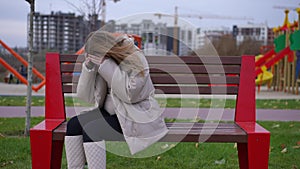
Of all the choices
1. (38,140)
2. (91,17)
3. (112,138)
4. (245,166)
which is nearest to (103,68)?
(112,138)

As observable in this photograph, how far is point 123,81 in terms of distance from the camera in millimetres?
2729

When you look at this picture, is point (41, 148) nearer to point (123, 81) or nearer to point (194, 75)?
point (123, 81)

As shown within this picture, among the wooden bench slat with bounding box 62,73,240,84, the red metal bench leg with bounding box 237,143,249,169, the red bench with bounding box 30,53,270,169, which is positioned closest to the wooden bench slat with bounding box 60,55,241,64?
the red bench with bounding box 30,53,270,169

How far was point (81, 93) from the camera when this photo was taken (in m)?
2.89

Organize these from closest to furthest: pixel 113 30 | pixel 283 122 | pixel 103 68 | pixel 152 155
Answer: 1. pixel 103 68
2. pixel 113 30
3. pixel 152 155
4. pixel 283 122

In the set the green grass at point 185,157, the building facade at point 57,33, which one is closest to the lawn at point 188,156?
the green grass at point 185,157

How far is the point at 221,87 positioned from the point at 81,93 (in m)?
1.18

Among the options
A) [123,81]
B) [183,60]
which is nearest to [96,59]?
[123,81]

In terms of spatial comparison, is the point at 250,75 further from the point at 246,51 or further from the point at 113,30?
the point at 246,51

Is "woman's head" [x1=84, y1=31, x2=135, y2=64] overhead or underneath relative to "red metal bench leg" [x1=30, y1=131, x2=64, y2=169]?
overhead

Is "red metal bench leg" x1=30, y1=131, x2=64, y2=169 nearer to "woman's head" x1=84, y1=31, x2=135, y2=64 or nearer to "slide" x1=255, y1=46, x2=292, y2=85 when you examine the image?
"woman's head" x1=84, y1=31, x2=135, y2=64

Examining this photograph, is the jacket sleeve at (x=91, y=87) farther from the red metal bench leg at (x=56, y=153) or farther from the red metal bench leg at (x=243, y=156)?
the red metal bench leg at (x=243, y=156)

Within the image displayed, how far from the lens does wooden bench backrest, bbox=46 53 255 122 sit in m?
3.45

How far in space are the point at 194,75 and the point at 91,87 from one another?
1009mm
